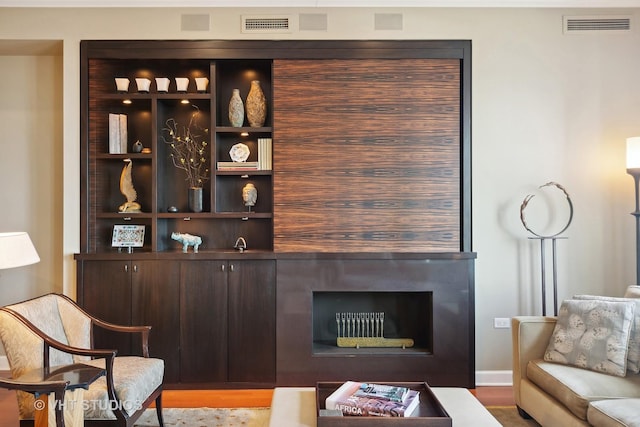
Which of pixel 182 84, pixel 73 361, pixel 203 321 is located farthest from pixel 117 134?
pixel 73 361

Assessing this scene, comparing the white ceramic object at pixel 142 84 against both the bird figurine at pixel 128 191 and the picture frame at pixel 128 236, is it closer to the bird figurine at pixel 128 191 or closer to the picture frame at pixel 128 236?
the bird figurine at pixel 128 191

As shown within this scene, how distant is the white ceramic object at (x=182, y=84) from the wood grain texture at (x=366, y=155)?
72 cm

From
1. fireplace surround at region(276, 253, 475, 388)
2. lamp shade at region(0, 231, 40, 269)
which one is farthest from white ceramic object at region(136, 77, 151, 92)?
fireplace surround at region(276, 253, 475, 388)

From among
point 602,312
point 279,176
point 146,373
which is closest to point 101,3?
point 279,176

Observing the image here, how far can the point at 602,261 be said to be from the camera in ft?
12.5

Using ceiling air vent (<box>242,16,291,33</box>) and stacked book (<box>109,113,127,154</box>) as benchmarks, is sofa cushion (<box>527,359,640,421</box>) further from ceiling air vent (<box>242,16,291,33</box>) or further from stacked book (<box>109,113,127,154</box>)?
stacked book (<box>109,113,127,154</box>)

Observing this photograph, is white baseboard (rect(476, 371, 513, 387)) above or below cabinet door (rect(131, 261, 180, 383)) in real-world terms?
below

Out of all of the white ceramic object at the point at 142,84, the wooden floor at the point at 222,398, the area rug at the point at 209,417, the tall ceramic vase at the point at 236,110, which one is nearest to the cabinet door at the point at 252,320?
the wooden floor at the point at 222,398

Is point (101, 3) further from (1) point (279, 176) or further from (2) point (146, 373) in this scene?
(2) point (146, 373)

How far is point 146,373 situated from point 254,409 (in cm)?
92

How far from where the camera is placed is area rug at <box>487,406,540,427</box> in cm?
A: 300

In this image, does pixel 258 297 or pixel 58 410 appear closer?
pixel 58 410

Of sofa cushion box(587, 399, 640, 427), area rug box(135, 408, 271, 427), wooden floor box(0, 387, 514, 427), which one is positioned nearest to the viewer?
sofa cushion box(587, 399, 640, 427)

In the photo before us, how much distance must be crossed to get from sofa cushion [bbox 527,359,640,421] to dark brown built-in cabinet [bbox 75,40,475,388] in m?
1.00
